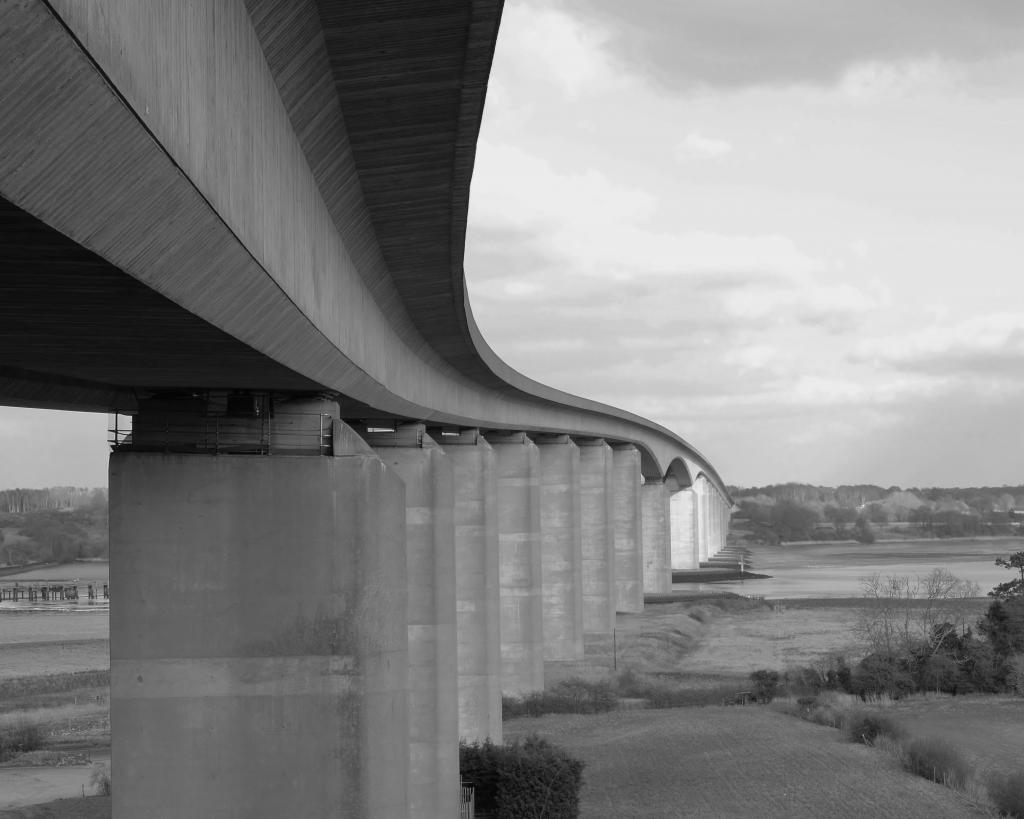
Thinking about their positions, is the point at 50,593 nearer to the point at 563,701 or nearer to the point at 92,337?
the point at 563,701

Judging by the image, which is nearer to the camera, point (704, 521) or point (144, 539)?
point (144, 539)

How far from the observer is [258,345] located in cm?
1145

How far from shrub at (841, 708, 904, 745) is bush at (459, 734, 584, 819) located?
1215cm

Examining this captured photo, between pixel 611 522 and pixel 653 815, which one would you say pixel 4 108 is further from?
pixel 611 522

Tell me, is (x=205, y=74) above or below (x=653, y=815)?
above

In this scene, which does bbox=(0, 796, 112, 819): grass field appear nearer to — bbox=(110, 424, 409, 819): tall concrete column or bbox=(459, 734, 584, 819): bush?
bbox=(459, 734, 584, 819): bush

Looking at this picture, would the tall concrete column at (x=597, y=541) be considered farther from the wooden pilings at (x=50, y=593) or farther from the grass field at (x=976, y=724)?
the wooden pilings at (x=50, y=593)

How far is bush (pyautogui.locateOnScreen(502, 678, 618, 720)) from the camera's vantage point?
4381 centimetres

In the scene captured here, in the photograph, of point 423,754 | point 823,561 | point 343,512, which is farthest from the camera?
point 823,561

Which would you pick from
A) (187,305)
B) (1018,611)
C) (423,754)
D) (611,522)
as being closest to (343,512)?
(187,305)

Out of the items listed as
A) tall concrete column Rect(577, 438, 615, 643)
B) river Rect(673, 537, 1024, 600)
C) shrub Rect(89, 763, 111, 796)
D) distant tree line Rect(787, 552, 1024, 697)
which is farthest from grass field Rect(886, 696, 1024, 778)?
river Rect(673, 537, 1024, 600)

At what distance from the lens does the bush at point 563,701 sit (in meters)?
43.8

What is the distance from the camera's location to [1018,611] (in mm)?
49594

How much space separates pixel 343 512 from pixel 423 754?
432 inches
